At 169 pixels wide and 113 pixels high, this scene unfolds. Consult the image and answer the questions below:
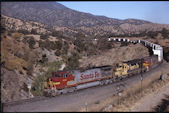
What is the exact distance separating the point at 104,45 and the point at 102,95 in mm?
44463

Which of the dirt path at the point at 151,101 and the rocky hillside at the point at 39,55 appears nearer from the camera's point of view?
the dirt path at the point at 151,101

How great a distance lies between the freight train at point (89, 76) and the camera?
75.3 feet

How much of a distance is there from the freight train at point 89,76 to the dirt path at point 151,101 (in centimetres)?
744

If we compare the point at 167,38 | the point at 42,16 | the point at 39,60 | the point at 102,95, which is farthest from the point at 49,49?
the point at 42,16

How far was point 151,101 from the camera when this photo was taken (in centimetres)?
2050

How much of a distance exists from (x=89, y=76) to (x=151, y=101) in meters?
8.67

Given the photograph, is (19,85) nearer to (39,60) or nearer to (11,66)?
(11,66)

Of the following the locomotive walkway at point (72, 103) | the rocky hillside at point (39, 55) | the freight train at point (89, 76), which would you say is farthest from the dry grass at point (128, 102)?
the rocky hillside at point (39, 55)

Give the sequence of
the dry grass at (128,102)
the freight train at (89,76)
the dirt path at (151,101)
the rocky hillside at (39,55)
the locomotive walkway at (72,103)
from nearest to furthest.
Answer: the dry grass at (128,102) → the locomotive walkway at (72,103) → the dirt path at (151,101) → the freight train at (89,76) → the rocky hillside at (39,55)

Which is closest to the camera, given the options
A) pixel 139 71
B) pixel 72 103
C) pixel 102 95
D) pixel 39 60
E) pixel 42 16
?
pixel 72 103

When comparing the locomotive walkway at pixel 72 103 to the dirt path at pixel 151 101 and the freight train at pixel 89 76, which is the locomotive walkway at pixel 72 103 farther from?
the dirt path at pixel 151 101

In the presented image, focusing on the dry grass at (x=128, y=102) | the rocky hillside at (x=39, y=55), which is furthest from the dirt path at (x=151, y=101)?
the rocky hillside at (x=39, y=55)

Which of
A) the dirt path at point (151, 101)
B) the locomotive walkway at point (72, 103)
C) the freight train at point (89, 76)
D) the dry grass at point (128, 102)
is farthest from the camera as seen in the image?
the freight train at point (89, 76)

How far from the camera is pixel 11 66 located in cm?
2872
